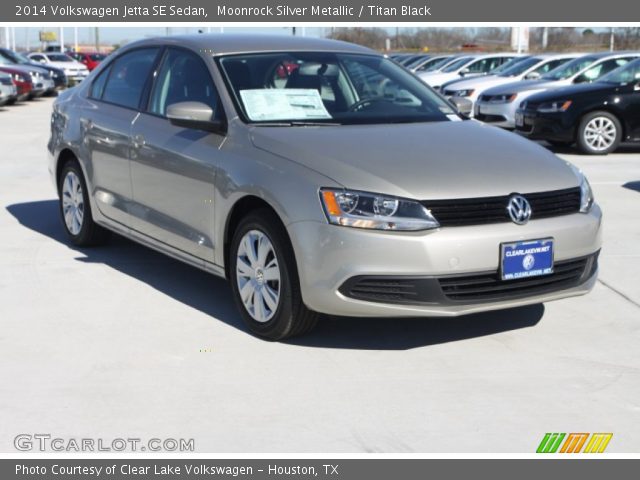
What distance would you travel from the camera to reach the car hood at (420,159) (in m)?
4.94

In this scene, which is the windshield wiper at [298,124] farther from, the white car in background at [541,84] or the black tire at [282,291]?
the white car in background at [541,84]

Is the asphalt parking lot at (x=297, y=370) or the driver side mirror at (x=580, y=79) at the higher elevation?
the driver side mirror at (x=580, y=79)

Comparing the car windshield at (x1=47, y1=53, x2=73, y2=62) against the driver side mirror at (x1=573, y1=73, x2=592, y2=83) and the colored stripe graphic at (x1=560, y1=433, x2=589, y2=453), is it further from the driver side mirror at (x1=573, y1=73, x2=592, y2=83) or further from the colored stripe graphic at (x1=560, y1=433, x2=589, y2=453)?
the colored stripe graphic at (x1=560, y1=433, x2=589, y2=453)

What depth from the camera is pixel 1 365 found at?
501 cm

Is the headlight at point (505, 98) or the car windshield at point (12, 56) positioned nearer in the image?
the headlight at point (505, 98)

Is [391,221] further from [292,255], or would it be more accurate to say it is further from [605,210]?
[605,210]

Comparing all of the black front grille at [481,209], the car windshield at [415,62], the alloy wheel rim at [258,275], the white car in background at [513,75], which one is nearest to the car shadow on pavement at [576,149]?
the white car in background at [513,75]

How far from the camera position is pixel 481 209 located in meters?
4.94

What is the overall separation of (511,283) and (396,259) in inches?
26.3

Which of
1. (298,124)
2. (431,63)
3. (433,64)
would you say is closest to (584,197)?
(298,124)

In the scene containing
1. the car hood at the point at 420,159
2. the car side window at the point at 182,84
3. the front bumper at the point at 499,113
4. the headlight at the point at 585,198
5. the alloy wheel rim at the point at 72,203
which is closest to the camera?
the car hood at the point at 420,159

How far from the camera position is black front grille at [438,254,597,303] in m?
4.95

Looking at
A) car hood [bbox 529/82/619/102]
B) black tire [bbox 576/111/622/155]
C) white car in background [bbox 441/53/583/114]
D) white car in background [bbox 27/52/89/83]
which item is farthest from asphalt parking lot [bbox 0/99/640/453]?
white car in background [bbox 27/52/89/83]
